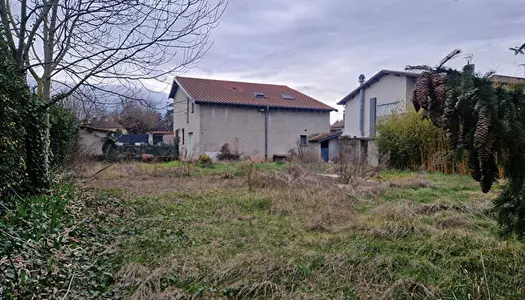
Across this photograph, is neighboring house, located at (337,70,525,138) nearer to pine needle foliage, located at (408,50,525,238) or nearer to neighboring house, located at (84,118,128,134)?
neighboring house, located at (84,118,128,134)

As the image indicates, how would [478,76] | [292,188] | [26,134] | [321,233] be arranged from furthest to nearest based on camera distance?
[292,188]
[26,134]
[321,233]
[478,76]

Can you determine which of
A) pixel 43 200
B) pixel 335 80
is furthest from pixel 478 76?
pixel 335 80

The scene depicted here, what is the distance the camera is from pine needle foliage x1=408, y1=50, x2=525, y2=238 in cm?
172

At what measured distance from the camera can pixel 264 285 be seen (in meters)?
2.66

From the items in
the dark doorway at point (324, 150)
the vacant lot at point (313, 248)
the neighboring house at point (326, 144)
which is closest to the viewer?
→ the vacant lot at point (313, 248)

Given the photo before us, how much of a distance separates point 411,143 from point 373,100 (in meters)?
7.77

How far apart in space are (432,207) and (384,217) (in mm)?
984

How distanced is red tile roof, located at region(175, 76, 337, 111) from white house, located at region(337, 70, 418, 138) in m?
3.48

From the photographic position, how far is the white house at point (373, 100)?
1756cm

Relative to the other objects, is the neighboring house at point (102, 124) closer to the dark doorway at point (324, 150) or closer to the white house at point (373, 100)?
the dark doorway at point (324, 150)

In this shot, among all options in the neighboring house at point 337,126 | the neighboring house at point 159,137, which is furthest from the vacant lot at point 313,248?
the neighboring house at point 159,137

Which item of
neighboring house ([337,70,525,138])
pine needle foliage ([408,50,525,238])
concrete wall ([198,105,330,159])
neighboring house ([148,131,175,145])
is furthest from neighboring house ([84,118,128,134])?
neighboring house ([337,70,525,138])

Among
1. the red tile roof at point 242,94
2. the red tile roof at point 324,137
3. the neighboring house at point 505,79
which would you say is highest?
the red tile roof at point 242,94

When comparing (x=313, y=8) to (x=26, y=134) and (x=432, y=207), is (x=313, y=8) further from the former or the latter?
(x=26, y=134)
